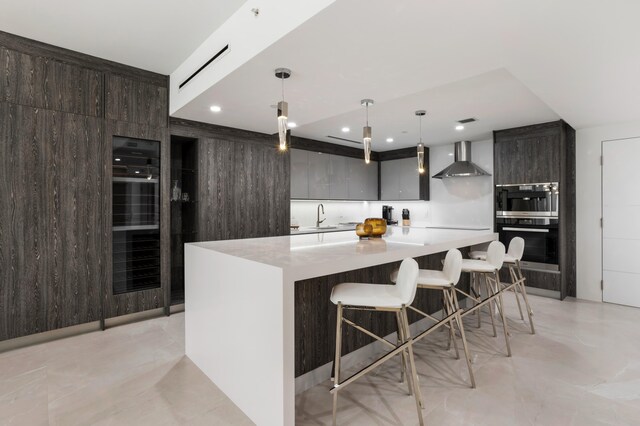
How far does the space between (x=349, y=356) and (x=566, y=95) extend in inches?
119

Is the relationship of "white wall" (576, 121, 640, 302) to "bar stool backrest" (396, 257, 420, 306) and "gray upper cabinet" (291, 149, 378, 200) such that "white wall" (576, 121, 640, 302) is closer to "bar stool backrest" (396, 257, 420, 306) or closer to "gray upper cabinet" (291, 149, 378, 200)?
"gray upper cabinet" (291, 149, 378, 200)

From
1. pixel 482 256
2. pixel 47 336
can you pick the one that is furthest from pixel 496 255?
pixel 47 336

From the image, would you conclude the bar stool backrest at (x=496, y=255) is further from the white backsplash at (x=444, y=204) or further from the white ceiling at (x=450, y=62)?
the white backsplash at (x=444, y=204)

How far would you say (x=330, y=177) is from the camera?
5.86 meters

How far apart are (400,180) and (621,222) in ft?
10.8

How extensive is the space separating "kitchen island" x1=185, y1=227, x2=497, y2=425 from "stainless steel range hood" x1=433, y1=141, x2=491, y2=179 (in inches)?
127

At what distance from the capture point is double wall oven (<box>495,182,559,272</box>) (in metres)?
4.40

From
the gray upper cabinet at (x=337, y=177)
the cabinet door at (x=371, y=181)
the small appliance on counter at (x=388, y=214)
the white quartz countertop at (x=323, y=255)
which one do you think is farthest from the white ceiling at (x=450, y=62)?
the small appliance on counter at (x=388, y=214)

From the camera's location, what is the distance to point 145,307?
351 cm

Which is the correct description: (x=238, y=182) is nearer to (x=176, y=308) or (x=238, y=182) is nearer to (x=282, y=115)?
(x=176, y=308)

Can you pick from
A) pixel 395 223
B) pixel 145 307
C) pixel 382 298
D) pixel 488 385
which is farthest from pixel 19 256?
pixel 395 223

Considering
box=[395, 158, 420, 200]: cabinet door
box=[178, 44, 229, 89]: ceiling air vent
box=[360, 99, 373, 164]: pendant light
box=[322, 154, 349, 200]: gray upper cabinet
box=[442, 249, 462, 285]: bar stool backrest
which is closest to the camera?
box=[442, 249, 462, 285]: bar stool backrest

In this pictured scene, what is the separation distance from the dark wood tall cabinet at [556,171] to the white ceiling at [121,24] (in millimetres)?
4216

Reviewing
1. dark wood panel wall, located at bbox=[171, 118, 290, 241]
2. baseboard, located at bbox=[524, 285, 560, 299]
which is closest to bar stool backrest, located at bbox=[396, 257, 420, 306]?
dark wood panel wall, located at bbox=[171, 118, 290, 241]
